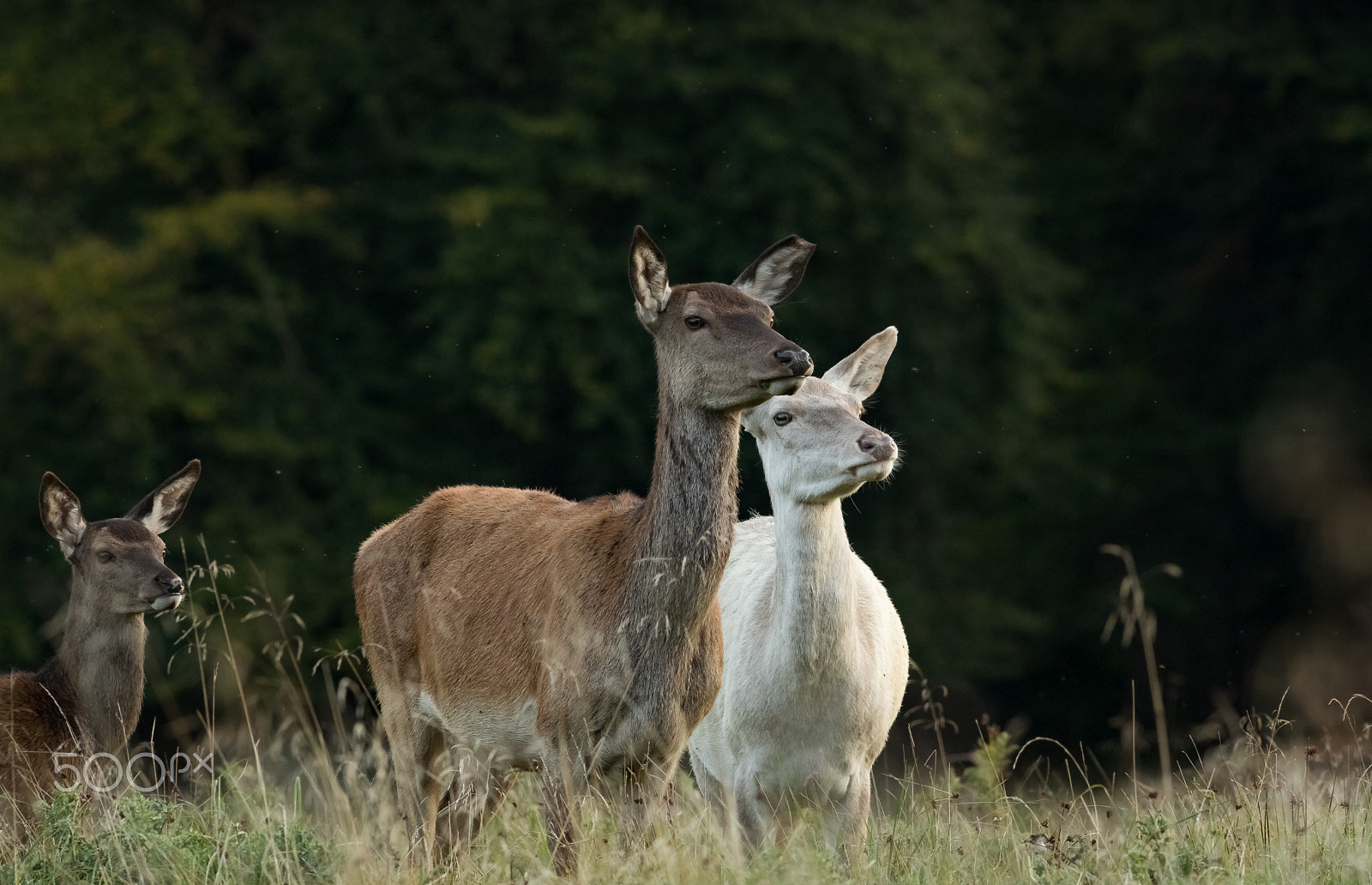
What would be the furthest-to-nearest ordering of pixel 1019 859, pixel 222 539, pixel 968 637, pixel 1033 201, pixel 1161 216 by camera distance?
pixel 1161 216, pixel 1033 201, pixel 968 637, pixel 222 539, pixel 1019 859

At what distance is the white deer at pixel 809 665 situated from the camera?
6152 millimetres

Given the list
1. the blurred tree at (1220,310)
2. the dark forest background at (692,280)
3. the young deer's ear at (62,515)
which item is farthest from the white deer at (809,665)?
the blurred tree at (1220,310)

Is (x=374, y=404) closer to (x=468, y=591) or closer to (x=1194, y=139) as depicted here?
(x=1194, y=139)

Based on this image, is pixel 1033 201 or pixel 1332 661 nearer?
pixel 1332 661

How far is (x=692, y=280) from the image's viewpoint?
15859 millimetres

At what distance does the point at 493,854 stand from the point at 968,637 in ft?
34.4

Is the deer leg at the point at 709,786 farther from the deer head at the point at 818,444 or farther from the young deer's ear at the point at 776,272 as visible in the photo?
the young deer's ear at the point at 776,272

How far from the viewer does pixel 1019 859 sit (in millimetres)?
5309

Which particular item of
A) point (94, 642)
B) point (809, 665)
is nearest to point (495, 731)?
point (809, 665)

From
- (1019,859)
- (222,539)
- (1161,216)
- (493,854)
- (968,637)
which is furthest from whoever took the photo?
(1161,216)

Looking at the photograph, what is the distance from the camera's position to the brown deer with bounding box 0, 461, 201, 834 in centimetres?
650

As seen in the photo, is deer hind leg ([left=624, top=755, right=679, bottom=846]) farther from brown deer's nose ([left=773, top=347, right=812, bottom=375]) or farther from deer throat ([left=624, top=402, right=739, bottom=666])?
brown deer's nose ([left=773, top=347, right=812, bottom=375])

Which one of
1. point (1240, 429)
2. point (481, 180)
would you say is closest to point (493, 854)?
point (481, 180)

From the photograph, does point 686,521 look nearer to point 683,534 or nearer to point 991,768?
point 683,534
